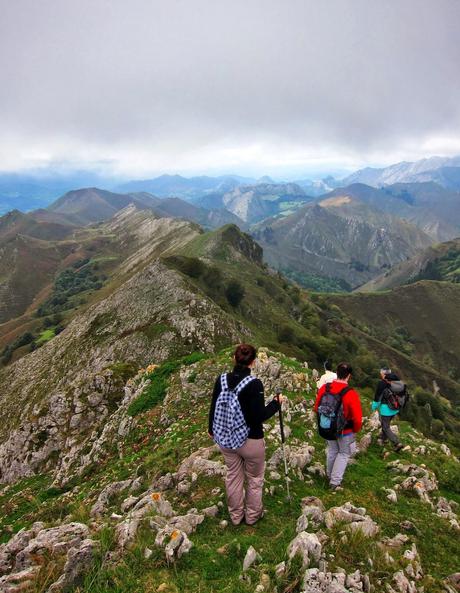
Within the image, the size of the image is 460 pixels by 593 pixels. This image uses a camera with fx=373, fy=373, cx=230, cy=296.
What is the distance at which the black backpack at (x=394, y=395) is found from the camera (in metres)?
15.0

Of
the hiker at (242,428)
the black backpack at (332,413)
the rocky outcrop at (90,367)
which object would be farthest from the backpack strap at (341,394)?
the rocky outcrop at (90,367)

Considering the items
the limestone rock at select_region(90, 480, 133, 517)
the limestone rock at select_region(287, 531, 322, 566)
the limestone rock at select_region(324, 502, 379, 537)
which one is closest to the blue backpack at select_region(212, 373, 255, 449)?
the limestone rock at select_region(287, 531, 322, 566)

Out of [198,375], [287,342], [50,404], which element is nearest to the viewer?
[198,375]

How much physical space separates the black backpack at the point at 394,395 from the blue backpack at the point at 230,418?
8536mm

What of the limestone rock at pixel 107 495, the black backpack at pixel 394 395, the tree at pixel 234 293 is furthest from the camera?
the tree at pixel 234 293

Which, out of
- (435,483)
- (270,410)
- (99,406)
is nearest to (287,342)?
(99,406)

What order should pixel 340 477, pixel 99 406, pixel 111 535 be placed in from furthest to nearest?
pixel 99 406, pixel 340 477, pixel 111 535

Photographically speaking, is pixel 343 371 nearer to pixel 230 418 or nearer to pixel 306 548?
pixel 230 418

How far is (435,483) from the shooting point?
1288cm

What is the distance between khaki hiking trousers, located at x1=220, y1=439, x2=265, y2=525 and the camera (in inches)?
364

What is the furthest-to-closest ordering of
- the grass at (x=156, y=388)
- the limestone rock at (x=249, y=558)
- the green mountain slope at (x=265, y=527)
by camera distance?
the grass at (x=156, y=388) < the limestone rock at (x=249, y=558) < the green mountain slope at (x=265, y=527)

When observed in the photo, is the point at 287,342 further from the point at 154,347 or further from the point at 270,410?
the point at 270,410

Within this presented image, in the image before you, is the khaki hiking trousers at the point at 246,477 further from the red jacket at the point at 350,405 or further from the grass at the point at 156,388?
the grass at the point at 156,388

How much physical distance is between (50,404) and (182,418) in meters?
16.7
